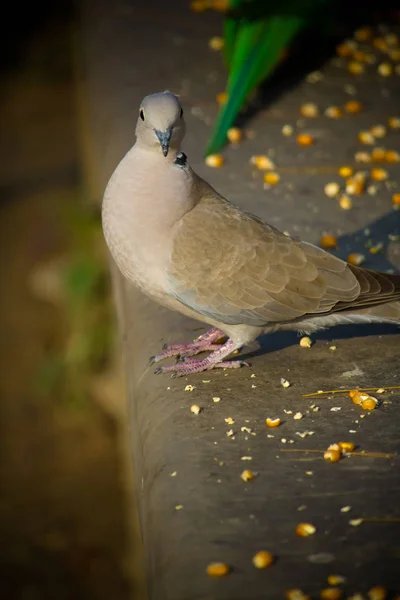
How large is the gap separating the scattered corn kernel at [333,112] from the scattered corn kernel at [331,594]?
124 inches

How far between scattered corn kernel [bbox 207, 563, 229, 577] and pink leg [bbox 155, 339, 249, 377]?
96 centimetres

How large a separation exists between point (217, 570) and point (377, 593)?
36cm

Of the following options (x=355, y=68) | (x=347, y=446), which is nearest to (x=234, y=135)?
(x=355, y=68)

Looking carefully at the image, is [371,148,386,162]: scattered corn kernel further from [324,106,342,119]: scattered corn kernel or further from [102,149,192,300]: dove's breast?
[102,149,192,300]: dove's breast

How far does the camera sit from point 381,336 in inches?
126

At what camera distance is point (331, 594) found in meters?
1.97

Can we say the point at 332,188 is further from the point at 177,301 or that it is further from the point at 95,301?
the point at 95,301

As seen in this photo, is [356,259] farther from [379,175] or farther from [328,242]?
[379,175]

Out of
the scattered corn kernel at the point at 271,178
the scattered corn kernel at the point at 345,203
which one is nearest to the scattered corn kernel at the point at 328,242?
the scattered corn kernel at the point at 345,203

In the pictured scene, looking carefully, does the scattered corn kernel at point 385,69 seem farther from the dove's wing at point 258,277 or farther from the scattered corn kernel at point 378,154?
the dove's wing at point 258,277

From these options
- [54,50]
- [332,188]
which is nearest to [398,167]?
[332,188]

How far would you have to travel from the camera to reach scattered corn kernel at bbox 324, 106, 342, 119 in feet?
15.4

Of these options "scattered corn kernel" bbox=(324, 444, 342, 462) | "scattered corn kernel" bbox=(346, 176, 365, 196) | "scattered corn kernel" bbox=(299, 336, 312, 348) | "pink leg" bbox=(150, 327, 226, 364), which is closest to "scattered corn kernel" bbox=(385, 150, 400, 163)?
"scattered corn kernel" bbox=(346, 176, 365, 196)

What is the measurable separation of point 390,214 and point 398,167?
0.46m
